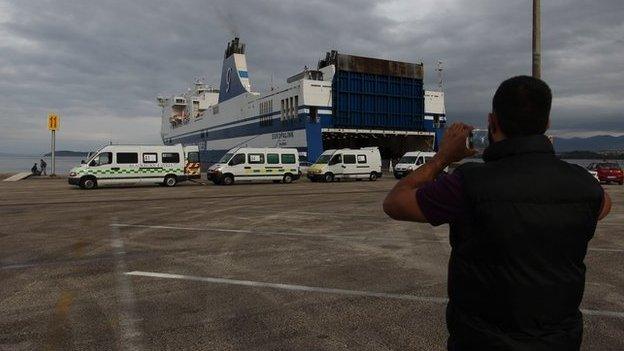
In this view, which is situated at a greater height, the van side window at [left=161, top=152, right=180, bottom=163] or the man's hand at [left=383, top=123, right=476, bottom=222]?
the van side window at [left=161, top=152, right=180, bottom=163]

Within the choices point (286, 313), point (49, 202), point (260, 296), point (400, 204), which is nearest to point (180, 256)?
point (260, 296)

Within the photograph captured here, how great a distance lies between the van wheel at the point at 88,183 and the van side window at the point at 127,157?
138cm

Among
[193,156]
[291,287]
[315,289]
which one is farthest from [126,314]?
[193,156]

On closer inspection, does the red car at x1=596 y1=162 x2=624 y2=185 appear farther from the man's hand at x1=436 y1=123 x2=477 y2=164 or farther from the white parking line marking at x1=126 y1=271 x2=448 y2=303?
the man's hand at x1=436 y1=123 x2=477 y2=164

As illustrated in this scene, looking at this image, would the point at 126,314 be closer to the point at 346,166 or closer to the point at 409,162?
the point at 346,166

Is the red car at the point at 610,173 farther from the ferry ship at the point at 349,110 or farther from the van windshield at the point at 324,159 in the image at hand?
the van windshield at the point at 324,159

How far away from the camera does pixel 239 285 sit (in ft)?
17.9

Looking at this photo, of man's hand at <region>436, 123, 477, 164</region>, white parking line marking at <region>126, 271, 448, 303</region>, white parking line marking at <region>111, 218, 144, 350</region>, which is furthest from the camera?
white parking line marking at <region>126, 271, 448, 303</region>

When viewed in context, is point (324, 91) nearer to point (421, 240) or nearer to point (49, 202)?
point (49, 202)

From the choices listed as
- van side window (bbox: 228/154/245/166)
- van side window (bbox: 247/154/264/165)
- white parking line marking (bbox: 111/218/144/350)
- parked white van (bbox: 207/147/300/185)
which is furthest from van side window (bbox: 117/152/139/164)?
white parking line marking (bbox: 111/218/144/350)

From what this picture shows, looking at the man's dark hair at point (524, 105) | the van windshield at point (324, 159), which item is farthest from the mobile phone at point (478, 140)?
the van windshield at point (324, 159)

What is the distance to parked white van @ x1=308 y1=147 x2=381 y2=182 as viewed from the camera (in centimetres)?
2672

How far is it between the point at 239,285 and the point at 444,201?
4064 millimetres

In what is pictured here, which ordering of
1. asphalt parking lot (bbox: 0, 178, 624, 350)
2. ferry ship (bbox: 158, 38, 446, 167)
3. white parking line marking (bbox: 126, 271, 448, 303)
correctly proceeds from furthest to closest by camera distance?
1. ferry ship (bbox: 158, 38, 446, 167)
2. white parking line marking (bbox: 126, 271, 448, 303)
3. asphalt parking lot (bbox: 0, 178, 624, 350)
